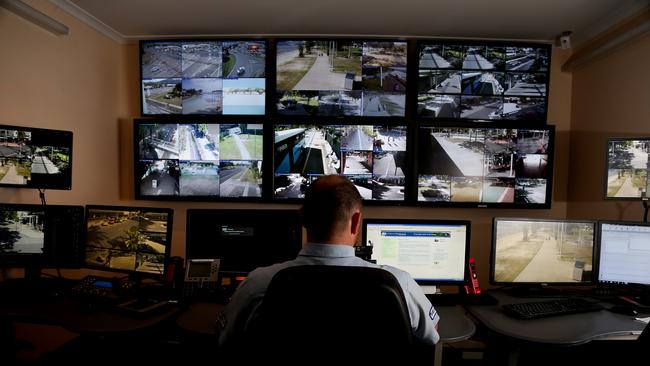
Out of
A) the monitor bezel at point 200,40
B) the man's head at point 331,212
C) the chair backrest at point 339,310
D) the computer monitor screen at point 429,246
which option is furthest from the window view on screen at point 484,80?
the chair backrest at point 339,310

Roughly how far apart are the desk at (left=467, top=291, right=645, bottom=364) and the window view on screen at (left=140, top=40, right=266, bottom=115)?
2080 millimetres

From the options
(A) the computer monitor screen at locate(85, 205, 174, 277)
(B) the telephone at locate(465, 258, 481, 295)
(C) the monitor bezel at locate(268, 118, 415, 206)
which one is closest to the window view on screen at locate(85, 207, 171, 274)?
(A) the computer monitor screen at locate(85, 205, 174, 277)

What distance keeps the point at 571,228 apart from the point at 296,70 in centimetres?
212

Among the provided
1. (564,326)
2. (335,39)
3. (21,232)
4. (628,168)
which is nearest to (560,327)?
(564,326)

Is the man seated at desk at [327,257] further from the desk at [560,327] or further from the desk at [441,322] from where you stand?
the desk at [560,327]

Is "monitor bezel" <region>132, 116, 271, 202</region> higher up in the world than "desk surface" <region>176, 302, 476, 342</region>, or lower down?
higher up

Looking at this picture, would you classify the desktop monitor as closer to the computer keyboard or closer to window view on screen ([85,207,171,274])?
window view on screen ([85,207,171,274])

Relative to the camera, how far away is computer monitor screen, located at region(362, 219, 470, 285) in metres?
2.09

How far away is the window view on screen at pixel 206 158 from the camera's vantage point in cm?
283

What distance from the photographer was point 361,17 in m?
2.55

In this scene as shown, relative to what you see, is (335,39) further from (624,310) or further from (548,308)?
(624,310)

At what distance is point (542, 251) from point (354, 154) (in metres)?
1.38

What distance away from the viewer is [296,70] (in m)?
2.79

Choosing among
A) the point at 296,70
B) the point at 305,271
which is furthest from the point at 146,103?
the point at 305,271
